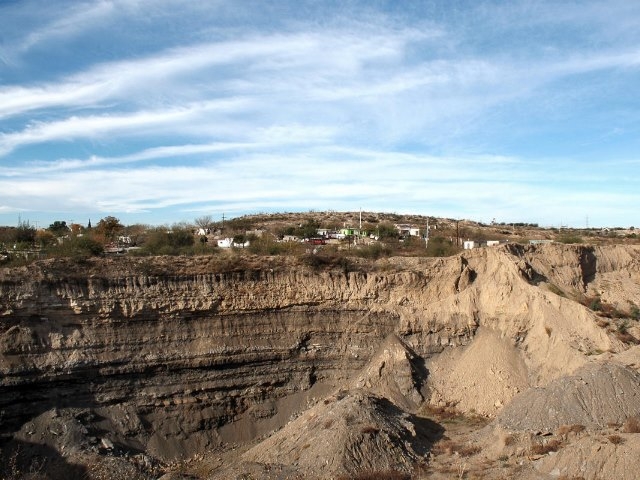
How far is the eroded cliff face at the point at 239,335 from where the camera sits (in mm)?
21453

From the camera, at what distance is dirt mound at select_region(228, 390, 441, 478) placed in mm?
16938

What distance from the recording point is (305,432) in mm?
19219

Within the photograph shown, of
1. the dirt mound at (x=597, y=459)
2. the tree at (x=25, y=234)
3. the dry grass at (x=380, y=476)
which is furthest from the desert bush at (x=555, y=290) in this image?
the tree at (x=25, y=234)

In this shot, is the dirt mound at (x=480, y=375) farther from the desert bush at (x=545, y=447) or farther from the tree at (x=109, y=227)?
the tree at (x=109, y=227)

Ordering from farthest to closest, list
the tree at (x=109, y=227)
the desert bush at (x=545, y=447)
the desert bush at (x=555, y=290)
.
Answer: the tree at (x=109, y=227), the desert bush at (x=555, y=290), the desert bush at (x=545, y=447)

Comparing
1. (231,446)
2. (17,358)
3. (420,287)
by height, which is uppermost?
(420,287)

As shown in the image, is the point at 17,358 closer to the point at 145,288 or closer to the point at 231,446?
the point at 145,288

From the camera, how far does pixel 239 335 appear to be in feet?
81.1

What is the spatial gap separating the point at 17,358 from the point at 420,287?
57.9 feet

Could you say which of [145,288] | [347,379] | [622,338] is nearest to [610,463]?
[622,338]

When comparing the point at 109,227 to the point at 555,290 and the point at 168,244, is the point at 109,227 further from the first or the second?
the point at 555,290

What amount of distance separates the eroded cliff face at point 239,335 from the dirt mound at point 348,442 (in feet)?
11.8

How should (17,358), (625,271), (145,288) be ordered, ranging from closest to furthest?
(17,358), (145,288), (625,271)

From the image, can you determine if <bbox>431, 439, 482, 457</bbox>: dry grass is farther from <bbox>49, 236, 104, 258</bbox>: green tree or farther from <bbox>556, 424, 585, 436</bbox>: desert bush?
<bbox>49, 236, 104, 258</bbox>: green tree
